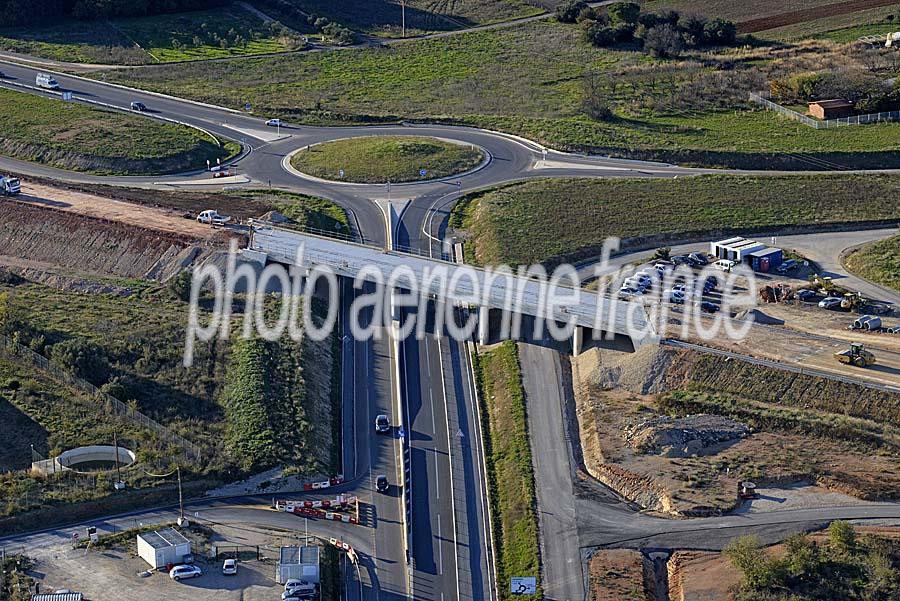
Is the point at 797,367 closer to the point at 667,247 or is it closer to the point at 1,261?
the point at 667,247

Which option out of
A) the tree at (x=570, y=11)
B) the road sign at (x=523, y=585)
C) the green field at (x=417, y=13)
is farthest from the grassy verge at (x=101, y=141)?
the road sign at (x=523, y=585)

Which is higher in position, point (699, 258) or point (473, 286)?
point (699, 258)

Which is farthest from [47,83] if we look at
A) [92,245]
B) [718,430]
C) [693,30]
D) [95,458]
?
[718,430]

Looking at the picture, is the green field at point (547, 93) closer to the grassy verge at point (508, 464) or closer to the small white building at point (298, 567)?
the grassy verge at point (508, 464)

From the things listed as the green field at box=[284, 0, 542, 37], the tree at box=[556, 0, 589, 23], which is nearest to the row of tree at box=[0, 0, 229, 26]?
the green field at box=[284, 0, 542, 37]

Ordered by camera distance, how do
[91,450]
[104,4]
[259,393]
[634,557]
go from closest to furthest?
[634,557] → [91,450] → [259,393] → [104,4]

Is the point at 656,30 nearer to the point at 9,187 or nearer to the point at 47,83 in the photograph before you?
the point at 47,83

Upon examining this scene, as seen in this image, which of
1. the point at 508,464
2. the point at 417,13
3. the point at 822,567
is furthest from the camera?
the point at 417,13

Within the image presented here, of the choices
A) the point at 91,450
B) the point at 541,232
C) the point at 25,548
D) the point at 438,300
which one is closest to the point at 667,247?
the point at 541,232
